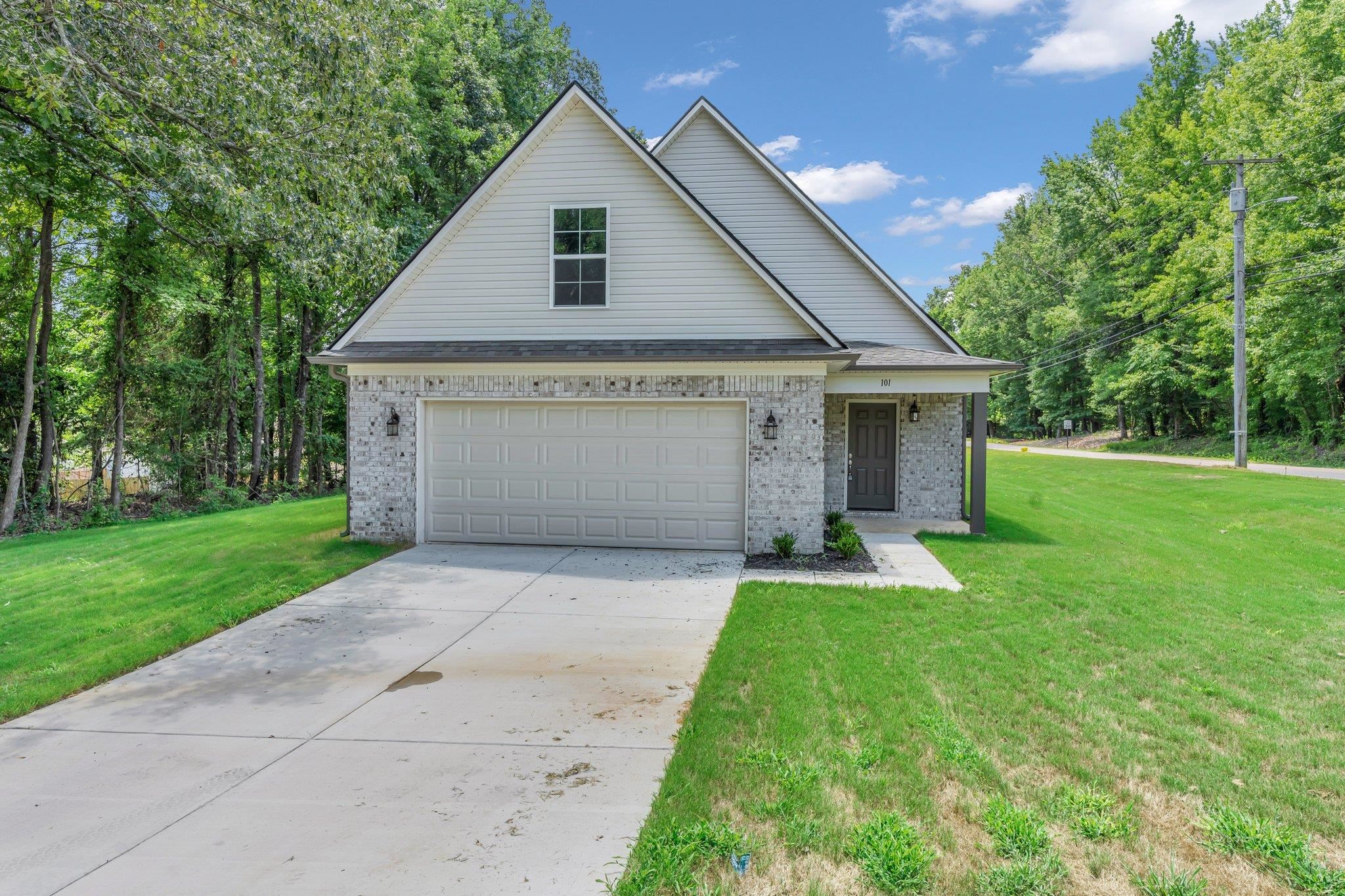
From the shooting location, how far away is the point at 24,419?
14273 millimetres

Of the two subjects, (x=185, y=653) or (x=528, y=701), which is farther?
(x=185, y=653)

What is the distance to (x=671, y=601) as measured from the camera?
7.41m

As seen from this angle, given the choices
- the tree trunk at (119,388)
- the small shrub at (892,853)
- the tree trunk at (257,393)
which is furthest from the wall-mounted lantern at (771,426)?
the tree trunk at (119,388)

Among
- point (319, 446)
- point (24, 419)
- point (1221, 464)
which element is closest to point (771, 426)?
point (24, 419)

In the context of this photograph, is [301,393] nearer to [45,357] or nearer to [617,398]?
[45,357]

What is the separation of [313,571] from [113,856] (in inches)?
238

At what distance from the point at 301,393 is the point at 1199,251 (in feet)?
112

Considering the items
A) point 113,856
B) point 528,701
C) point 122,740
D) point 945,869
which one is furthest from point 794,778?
point 122,740

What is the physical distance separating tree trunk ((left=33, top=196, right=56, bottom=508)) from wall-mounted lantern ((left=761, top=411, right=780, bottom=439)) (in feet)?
49.2

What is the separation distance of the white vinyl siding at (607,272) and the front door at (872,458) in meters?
4.02

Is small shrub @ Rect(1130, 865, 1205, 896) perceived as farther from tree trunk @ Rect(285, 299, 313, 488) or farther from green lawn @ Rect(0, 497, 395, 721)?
tree trunk @ Rect(285, 299, 313, 488)

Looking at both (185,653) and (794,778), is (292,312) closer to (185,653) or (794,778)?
(185,653)

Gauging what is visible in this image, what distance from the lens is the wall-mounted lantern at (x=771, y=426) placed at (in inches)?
380

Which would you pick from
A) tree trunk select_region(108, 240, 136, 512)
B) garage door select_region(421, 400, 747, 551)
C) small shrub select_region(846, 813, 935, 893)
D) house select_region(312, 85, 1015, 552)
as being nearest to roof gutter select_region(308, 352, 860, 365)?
house select_region(312, 85, 1015, 552)
